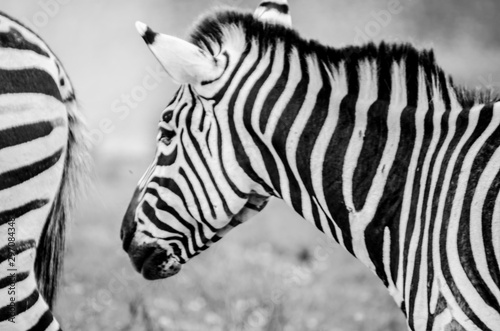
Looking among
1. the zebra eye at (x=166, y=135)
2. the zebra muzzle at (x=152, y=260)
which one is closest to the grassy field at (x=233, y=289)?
the zebra muzzle at (x=152, y=260)

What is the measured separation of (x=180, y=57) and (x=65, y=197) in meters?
1.13

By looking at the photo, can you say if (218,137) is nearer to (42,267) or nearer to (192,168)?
(192,168)

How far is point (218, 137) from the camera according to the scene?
10.1 ft

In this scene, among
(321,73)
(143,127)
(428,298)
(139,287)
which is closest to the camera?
(428,298)

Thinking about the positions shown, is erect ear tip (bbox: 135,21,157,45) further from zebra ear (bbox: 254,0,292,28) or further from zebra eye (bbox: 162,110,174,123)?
zebra ear (bbox: 254,0,292,28)

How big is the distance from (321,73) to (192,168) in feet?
2.59

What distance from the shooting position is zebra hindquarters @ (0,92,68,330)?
2.96 metres

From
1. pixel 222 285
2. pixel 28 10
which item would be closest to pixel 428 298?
pixel 222 285

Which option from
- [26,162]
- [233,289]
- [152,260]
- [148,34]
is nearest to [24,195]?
[26,162]

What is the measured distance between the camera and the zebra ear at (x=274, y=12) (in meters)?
3.40

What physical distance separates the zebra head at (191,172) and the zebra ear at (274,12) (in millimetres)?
21

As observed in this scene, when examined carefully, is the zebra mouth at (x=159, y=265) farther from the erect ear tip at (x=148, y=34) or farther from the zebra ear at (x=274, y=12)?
the zebra ear at (x=274, y=12)
